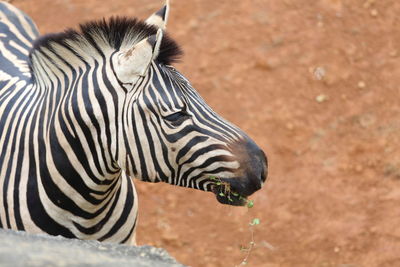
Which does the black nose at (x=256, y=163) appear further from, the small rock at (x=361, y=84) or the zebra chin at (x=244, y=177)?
the small rock at (x=361, y=84)

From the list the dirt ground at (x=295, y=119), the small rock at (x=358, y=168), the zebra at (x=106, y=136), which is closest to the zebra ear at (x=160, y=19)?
the zebra at (x=106, y=136)

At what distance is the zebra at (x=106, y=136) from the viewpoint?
179 inches

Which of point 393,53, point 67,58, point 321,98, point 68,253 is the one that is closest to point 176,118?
point 67,58

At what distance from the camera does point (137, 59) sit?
178 inches

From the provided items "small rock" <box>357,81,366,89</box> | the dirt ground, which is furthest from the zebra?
"small rock" <box>357,81,366,89</box>

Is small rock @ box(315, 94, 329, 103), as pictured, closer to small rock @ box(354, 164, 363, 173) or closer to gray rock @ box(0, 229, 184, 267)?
small rock @ box(354, 164, 363, 173)

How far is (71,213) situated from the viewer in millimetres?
4945

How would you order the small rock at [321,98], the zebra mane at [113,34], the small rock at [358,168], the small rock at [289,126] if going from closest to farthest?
the zebra mane at [113,34]
the small rock at [358,168]
the small rock at [289,126]
the small rock at [321,98]

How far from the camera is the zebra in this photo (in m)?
4.54

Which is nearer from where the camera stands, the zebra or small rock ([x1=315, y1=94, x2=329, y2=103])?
the zebra

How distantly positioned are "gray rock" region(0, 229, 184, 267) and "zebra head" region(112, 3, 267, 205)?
1018mm

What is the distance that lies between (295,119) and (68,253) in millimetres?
7166

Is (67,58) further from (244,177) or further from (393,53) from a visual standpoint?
(393,53)

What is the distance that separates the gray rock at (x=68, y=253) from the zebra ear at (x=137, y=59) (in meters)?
1.27
